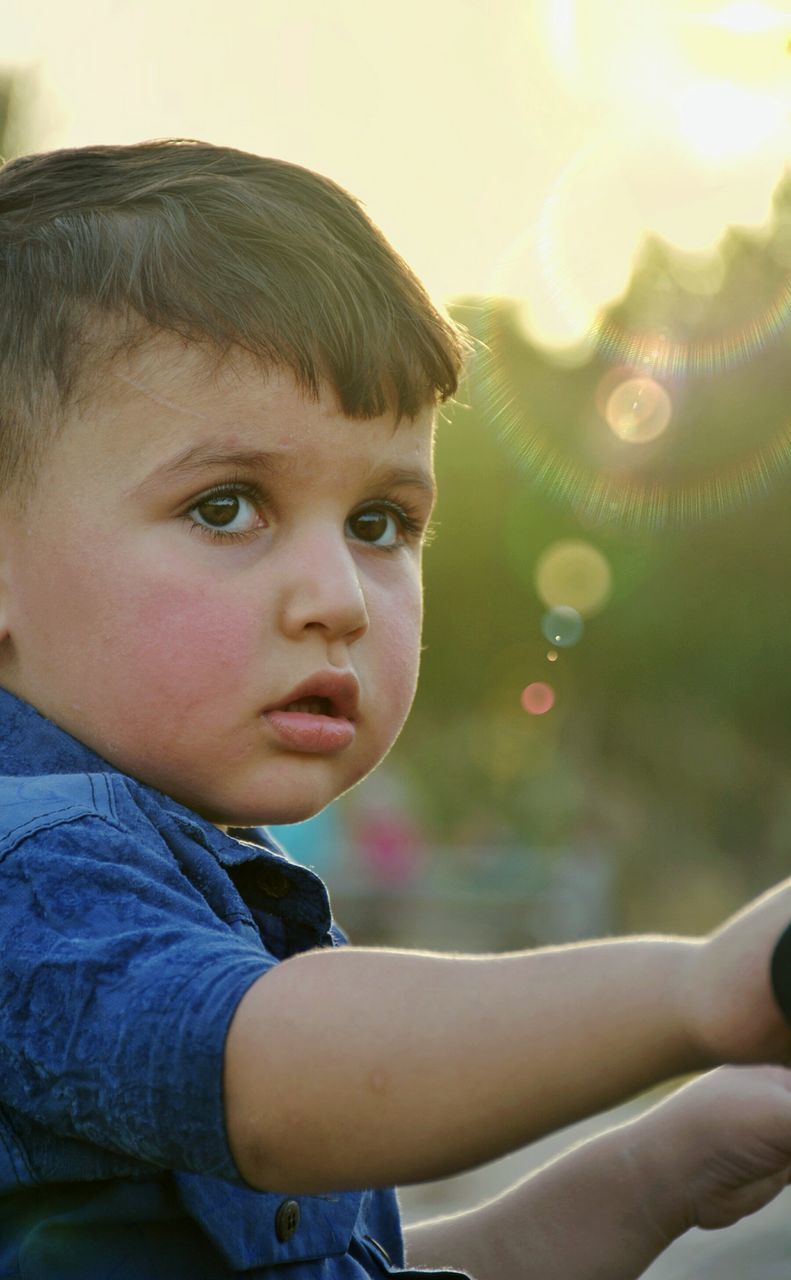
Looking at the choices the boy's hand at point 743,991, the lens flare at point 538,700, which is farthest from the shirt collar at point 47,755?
the lens flare at point 538,700

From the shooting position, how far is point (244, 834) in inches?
77.8

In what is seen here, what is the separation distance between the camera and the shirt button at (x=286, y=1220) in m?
1.37

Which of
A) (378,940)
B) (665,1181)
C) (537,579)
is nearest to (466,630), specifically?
(537,579)

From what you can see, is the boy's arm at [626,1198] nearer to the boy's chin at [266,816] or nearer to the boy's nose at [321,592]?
the boy's chin at [266,816]

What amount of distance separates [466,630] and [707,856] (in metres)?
4.60

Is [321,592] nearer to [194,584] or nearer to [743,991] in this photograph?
[194,584]

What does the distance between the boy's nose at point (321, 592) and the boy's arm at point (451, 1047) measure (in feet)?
1.45

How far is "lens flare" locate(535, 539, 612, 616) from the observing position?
22.3 m

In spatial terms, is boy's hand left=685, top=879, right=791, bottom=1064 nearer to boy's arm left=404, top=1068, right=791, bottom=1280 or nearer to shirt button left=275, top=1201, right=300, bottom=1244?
shirt button left=275, top=1201, right=300, bottom=1244

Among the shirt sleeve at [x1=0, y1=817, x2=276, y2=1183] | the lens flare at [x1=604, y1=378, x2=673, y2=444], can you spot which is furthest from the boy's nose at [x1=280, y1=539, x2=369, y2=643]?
the lens flare at [x1=604, y1=378, x2=673, y2=444]

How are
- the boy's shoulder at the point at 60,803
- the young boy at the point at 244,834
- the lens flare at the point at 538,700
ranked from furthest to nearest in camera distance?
the lens flare at the point at 538,700
the boy's shoulder at the point at 60,803
the young boy at the point at 244,834

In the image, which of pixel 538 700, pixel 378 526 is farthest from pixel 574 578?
pixel 378 526

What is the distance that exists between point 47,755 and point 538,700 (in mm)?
22634

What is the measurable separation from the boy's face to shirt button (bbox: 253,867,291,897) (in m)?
0.05
